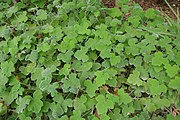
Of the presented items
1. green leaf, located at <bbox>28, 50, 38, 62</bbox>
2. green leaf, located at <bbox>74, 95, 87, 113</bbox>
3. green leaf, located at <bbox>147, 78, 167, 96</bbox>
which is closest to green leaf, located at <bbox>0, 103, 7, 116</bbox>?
green leaf, located at <bbox>28, 50, 38, 62</bbox>

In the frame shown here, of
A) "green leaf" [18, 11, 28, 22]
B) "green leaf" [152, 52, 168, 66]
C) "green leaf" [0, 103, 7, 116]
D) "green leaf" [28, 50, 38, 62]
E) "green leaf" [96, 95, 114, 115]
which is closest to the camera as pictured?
"green leaf" [96, 95, 114, 115]

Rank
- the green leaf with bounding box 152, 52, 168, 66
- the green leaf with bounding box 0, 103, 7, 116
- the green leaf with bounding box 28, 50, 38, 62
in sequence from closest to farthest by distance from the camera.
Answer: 1. the green leaf with bounding box 0, 103, 7, 116
2. the green leaf with bounding box 152, 52, 168, 66
3. the green leaf with bounding box 28, 50, 38, 62

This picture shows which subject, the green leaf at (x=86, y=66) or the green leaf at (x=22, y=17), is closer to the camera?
the green leaf at (x=86, y=66)

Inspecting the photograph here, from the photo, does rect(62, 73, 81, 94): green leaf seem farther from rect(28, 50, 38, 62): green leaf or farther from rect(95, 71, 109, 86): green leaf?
rect(28, 50, 38, 62): green leaf

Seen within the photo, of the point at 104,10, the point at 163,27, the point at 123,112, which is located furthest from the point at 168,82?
the point at 104,10

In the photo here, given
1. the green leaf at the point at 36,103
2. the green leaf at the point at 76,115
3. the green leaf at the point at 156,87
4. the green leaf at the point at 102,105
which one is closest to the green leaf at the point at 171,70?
the green leaf at the point at 156,87

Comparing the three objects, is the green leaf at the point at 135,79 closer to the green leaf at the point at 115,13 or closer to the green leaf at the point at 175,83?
the green leaf at the point at 175,83

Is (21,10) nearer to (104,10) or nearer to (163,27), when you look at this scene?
(104,10)

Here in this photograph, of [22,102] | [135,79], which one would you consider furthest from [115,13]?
[22,102]
